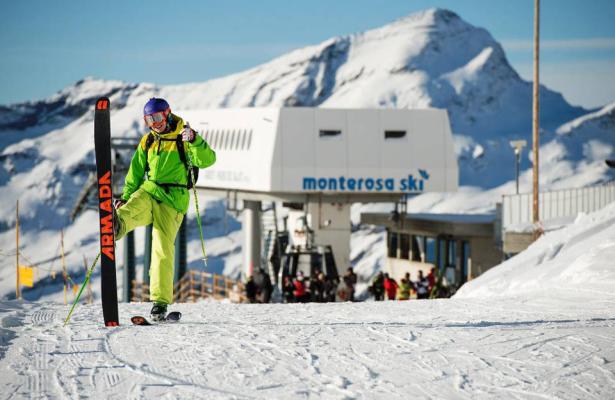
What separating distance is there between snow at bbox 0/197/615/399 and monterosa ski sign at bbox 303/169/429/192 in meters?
21.8

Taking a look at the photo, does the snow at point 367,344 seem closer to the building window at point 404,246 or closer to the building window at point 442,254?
the building window at point 442,254

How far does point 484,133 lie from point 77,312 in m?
127

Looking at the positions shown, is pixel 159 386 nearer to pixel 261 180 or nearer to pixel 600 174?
pixel 261 180

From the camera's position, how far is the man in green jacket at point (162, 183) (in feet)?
26.1

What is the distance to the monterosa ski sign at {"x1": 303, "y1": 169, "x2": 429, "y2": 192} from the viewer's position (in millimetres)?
31234

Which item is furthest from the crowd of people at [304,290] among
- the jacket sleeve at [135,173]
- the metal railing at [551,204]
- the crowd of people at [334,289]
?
the jacket sleeve at [135,173]

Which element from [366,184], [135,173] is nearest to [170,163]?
[135,173]

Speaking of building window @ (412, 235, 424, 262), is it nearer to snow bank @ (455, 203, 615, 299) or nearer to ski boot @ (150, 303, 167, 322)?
snow bank @ (455, 203, 615, 299)

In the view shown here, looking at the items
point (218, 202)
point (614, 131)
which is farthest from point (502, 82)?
point (218, 202)

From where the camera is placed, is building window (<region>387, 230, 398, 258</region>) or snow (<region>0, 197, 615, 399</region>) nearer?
snow (<region>0, 197, 615, 399</region>)

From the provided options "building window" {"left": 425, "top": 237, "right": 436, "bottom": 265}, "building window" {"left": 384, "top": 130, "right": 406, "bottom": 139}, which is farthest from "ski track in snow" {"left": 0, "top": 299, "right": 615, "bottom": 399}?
"building window" {"left": 425, "top": 237, "right": 436, "bottom": 265}

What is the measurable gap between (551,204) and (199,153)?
2087cm

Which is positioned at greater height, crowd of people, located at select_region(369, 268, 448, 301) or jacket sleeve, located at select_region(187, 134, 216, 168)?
jacket sleeve, located at select_region(187, 134, 216, 168)

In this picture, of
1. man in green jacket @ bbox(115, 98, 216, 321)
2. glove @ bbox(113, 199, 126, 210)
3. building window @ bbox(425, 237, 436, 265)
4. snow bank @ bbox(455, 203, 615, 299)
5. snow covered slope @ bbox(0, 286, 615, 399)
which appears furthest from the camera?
building window @ bbox(425, 237, 436, 265)
